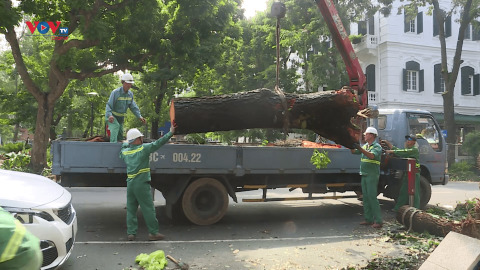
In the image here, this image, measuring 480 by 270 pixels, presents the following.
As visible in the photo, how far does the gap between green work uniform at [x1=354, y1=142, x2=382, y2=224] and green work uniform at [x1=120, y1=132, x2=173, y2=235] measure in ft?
12.4

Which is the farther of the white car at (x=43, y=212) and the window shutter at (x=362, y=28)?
the window shutter at (x=362, y=28)

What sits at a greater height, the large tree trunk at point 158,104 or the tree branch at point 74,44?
the tree branch at point 74,44

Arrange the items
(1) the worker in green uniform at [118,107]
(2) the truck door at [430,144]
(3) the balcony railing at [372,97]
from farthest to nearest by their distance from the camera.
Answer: (3) the balcony railing at [372,97], (2) the truck door at [430,144], (1) the worker in green uniform at [118,107]

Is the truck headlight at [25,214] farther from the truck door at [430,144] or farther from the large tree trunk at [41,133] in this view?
the large tree trunk at [41,133]

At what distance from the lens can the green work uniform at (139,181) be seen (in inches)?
213

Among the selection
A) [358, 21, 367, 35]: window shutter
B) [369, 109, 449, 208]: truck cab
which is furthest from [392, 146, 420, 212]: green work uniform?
[358, 21, 367, 35]: window shutter

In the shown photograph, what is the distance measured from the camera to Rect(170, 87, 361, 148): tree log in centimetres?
543

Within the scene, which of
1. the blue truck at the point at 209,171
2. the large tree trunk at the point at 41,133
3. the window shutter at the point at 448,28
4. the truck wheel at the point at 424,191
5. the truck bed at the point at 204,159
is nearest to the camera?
the truck bed at the point at 204,159

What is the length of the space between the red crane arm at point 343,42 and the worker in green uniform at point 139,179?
195 inches

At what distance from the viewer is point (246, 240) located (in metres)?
5.82

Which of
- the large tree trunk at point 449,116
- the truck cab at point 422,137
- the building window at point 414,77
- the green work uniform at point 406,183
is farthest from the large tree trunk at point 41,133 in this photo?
the building window at point 414,77

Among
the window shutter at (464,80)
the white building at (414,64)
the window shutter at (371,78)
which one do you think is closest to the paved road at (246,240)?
the white building at (414,64)

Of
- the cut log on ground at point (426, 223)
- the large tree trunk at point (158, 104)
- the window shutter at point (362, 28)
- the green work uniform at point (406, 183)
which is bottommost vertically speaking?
the cut log on ground at point (426, 223)

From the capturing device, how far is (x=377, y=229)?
6.68 metres
